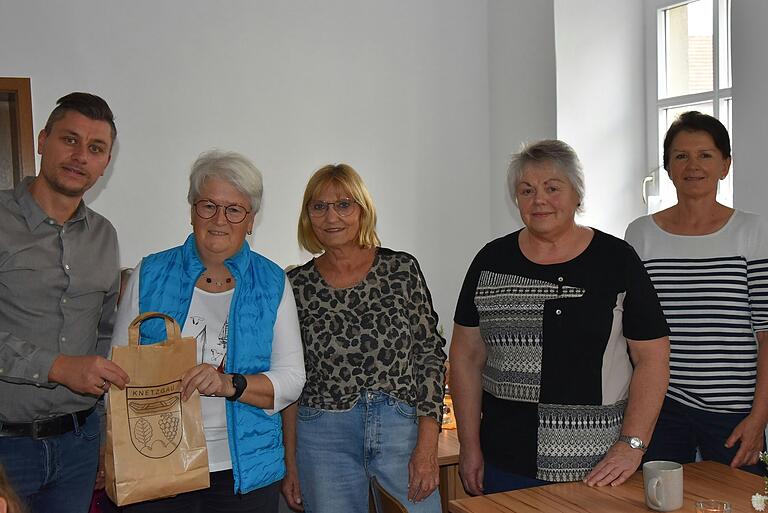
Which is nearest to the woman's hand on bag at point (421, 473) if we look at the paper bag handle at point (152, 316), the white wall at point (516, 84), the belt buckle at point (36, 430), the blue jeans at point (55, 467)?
the paper bag handle at point (152, 316)

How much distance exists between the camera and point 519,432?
86.3 inches

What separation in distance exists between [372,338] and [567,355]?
0.52 m

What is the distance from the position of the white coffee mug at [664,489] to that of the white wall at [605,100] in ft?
7.34

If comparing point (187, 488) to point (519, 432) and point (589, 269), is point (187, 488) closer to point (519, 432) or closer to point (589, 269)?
point (519, 432)

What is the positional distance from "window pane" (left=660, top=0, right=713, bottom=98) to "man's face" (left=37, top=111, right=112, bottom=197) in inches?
103

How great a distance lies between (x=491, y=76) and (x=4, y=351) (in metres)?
3.12

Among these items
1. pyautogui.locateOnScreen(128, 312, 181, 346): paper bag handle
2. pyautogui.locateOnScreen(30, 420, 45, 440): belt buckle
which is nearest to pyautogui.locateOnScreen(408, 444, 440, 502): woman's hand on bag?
→ pyautogui.locateOnScreen(128, 312, 181, 346): paper bag handle

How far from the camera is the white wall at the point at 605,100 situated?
397cm

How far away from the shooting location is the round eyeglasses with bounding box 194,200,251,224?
213 centimetres

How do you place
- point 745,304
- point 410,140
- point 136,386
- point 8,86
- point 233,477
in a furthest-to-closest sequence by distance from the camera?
point 410,140 → point 8,86 → point 745,304 → point 233,477 → point 136,386

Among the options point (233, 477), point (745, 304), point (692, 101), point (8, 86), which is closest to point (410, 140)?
point (692, 101)

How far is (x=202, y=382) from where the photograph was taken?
6.50 feet

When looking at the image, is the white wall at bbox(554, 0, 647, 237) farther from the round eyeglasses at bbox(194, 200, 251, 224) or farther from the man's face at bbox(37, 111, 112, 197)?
the man's face at bbox(37, 111, 112, 197)

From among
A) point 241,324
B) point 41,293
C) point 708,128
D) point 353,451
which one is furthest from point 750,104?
point 41,293
